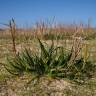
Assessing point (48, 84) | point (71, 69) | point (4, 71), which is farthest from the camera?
point (4, 71)

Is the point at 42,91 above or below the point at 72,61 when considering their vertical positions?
below

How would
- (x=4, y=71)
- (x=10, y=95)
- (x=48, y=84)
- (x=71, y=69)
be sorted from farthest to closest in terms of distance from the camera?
(x=4, y=71) → (x=71, y=69) → (x=48, y=84) → (x=10, y=95)

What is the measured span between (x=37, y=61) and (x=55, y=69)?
44cm

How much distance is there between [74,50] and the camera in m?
5.25

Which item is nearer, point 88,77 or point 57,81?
point 57,81

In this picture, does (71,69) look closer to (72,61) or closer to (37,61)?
(72,61)

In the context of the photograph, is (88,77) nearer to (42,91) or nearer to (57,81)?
(57,81)

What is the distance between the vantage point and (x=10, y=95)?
15.1 feet

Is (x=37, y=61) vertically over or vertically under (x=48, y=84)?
over

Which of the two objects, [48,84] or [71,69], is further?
[71,69]

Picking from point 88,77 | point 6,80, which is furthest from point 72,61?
point 6,80

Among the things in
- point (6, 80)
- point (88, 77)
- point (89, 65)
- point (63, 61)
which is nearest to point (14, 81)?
point (6, 80)

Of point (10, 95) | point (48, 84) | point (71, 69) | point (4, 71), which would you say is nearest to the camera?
point (10, 95)

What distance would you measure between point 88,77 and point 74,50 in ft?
2.33
